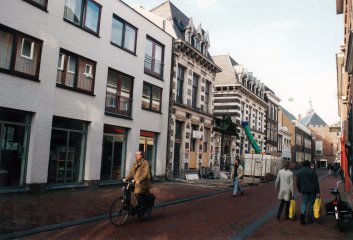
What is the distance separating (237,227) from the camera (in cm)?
874

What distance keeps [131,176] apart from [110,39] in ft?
33.7

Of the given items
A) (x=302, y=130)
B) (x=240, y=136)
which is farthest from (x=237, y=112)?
(x=302, y=130)

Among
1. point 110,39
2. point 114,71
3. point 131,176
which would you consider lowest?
point 131,176

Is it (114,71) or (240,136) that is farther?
(240,136)

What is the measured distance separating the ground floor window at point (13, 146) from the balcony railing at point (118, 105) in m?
4.73

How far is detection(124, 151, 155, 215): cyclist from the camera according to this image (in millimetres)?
8984

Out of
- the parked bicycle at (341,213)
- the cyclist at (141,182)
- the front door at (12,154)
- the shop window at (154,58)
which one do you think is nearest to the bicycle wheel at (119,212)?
the cyclist at (141,182)

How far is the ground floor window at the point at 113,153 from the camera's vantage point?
1722cm

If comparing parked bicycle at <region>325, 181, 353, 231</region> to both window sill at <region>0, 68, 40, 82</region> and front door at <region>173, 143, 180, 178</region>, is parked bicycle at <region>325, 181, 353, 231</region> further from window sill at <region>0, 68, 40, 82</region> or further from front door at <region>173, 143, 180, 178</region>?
front door at <region>173, 143, 180, 178</region>

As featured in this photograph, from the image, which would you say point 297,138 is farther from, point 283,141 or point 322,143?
point 322,143

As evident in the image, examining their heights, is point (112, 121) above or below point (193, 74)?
below

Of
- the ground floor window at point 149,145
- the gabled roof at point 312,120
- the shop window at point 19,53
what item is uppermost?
the gabled roof at point 312,120

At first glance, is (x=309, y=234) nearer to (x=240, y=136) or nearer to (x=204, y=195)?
(x=204, y=195)

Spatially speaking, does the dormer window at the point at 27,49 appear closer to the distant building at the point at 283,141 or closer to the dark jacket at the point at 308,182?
the dark jacket at the point at 308,182
